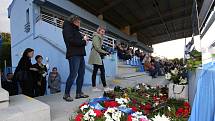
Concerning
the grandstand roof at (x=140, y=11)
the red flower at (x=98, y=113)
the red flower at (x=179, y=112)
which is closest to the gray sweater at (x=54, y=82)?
the red flower at (x=98, y=113)

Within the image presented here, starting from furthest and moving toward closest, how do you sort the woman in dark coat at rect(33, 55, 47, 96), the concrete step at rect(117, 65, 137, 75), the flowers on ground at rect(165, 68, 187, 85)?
the concrete step at rect(117, 65, 137, 75), the woman in dark coat at rect(33, 55, 47, 96), the flowers on ground at rect(165, 68, 187, 85)

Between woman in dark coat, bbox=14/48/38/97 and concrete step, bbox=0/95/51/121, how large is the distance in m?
1.84

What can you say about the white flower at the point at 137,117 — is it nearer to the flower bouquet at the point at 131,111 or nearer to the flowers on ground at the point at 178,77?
the flower bouquet at the point at 131,111

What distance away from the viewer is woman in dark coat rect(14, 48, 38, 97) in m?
5.36

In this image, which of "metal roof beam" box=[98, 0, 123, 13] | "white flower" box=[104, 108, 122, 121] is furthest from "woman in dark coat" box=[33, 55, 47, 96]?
"metal roof beam" box=[98, 0, 123, 13]

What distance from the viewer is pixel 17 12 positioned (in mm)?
17203

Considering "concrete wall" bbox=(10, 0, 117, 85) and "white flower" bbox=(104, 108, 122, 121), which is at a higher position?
"concrete wall" bbox=(10, 0, 117, 85)

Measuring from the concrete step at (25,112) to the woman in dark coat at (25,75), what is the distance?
6.03 feet

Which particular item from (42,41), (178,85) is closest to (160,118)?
(178,85)

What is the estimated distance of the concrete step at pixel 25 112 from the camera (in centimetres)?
296

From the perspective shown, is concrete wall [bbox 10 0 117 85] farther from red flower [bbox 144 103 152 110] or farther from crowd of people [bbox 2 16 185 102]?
red flower [bbox 144 103 152 110]

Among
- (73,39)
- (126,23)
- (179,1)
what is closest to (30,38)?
(73,39)

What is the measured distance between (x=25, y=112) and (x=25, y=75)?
2443 mm

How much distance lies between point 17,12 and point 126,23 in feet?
52.0
